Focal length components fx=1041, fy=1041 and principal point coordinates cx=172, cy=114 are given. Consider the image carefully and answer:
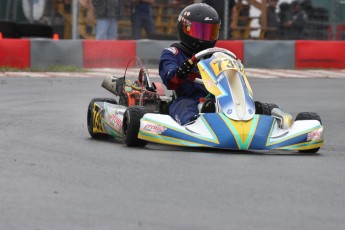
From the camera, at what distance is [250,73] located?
49.9 feet

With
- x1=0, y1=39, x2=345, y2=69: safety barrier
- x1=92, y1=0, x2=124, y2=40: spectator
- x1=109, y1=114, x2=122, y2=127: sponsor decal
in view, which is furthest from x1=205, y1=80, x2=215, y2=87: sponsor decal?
x1=92, y1=0, x2=124, y2=40: spectator

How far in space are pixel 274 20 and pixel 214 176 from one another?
11.3m

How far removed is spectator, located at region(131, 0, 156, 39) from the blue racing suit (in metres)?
8.57

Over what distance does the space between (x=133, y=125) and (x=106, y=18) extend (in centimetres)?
904

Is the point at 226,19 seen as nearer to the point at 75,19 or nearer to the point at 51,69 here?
the point at 75,19

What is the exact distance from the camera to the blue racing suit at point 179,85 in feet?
24.2

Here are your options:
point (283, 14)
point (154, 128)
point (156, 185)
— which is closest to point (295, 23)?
point (283, 14)

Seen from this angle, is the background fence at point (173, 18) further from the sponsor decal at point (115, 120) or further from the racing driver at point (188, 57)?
the sponsor decal at point (115, 120)

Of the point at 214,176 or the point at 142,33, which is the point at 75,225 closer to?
the point at 214,176

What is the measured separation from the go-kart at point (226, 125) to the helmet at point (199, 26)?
17.6 inches

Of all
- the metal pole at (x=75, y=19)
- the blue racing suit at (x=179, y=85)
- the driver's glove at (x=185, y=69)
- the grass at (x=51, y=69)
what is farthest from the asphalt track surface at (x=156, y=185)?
the metal pole at (x=75, y=19)

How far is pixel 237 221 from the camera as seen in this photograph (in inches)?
173

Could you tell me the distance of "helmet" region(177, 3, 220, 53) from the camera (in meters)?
7.73

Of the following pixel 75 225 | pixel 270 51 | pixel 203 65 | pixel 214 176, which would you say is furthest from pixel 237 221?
pixel 270 51
